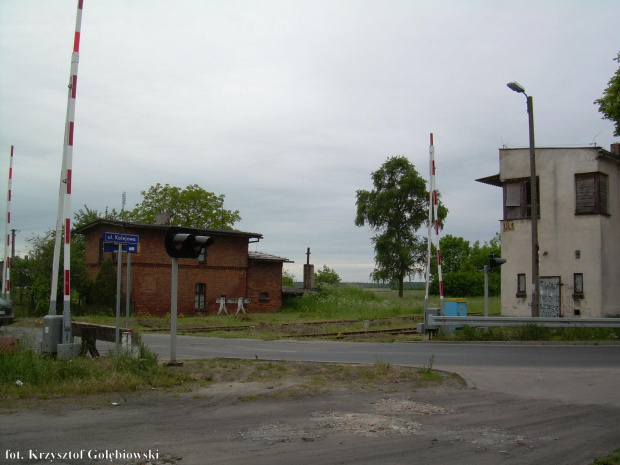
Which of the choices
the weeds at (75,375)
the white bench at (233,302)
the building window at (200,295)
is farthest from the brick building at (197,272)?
the weeds at (75,375)

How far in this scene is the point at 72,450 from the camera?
6055mm

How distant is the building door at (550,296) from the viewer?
29.7 metres

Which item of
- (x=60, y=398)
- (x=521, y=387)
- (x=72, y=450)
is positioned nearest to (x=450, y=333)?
(x=521, y=387)

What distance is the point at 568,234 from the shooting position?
2945 cm

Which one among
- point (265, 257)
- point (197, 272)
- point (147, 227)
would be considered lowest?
point (197, 272)

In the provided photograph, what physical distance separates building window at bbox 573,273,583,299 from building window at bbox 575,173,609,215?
2998mm

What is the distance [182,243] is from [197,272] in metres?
30.2

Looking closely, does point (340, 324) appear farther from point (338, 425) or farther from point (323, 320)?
point (338, 425)

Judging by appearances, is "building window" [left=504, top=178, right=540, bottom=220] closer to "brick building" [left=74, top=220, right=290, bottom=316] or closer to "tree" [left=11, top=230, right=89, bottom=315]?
"brick building" [left=74, top=220, right=290, bottom=316]

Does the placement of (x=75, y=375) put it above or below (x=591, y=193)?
below

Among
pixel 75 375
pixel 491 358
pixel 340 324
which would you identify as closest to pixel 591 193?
pixel 340 324

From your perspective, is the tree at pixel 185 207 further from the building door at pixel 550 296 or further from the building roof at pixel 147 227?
the building door at pixel 550 296

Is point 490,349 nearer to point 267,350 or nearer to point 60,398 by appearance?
point 267,350

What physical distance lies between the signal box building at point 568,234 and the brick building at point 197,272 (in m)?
17.7
